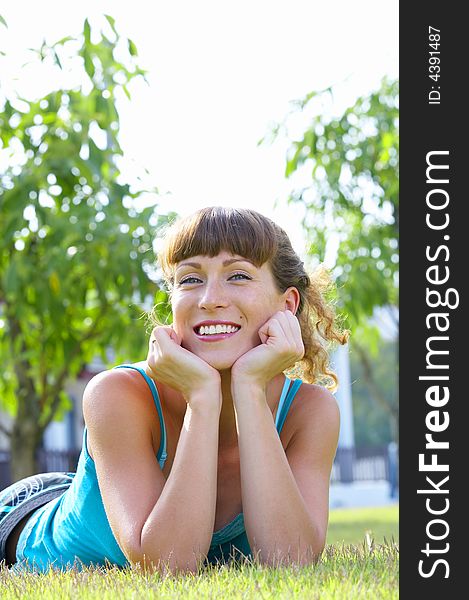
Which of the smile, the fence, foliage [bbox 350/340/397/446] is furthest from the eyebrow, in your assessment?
foliage [bbox 350/340/397/446]

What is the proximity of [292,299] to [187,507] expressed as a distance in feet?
3.53

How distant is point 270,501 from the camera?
3.24 m

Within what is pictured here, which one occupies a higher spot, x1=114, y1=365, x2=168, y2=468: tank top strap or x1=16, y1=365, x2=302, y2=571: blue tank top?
x1=114, y1=365, x2=168, y2=468: tank top strap

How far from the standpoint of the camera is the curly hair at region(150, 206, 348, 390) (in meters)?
3.59

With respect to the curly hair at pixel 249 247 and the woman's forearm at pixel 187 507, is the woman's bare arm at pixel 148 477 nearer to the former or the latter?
the woman's forearm at pixel 187 507

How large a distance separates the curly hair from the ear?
20 mm

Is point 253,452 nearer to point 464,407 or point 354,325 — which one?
point 464,407

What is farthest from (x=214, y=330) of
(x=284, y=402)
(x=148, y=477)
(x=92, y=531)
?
(x=92, y=531)

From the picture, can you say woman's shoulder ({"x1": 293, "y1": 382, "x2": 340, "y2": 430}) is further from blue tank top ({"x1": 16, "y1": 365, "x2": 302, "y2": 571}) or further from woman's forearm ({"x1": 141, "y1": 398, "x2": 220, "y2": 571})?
woman's forearm ({"x1": 141, "y1": 398, "x2": 220, "y2": 571})

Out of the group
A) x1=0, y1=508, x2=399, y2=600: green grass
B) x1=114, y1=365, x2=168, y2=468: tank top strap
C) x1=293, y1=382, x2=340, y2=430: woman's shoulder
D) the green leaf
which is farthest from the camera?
the green leaf

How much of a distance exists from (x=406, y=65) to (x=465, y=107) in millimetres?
205

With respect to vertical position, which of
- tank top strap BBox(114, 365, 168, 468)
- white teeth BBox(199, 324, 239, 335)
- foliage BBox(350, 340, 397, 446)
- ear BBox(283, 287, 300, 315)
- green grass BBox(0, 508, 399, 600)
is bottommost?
green grass BBox(0, 508, 399, 600)

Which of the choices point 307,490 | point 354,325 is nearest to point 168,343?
point 307,490

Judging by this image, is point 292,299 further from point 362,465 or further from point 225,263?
point 362,465
